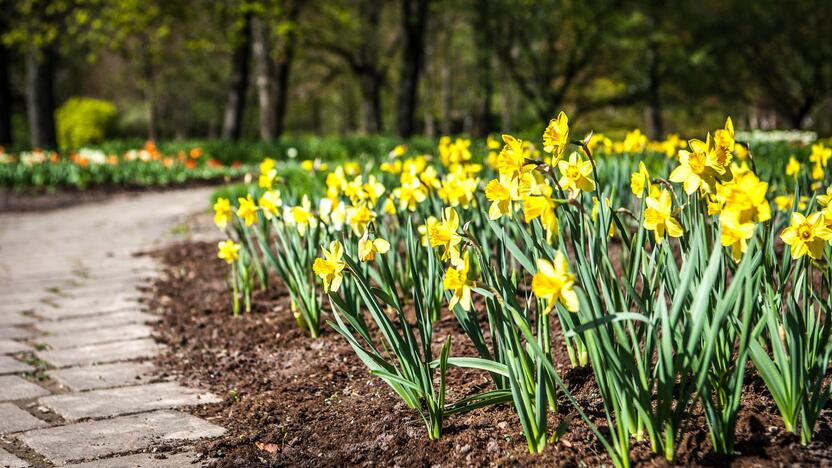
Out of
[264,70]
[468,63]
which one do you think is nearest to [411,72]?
[264,70]

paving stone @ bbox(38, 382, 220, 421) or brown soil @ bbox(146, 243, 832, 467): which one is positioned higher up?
brown soil @ bbox(146, 243, 832, 467)

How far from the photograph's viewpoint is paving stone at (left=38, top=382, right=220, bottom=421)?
241 centimetres

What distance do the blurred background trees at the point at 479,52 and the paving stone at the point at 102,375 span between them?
10.3m

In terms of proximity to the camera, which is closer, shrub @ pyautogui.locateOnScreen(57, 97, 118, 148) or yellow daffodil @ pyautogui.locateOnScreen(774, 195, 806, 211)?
yellow daffodil @ pyautogui.locateOnScreen(774, 195, 806, 211)

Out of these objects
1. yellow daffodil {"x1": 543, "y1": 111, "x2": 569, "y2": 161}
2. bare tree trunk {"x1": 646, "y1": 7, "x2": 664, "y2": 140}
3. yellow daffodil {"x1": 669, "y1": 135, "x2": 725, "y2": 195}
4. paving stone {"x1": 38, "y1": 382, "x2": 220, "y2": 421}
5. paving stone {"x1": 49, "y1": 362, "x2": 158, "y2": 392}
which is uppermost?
bare tree trunk {"x1": 646, "y1": 7, "x2": 664, "y2": 140}

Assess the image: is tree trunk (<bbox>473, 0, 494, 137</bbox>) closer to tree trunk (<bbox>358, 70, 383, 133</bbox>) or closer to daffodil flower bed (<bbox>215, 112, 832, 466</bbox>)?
tree trunk (<bbox>358, 70, 383, 133</bbox>)

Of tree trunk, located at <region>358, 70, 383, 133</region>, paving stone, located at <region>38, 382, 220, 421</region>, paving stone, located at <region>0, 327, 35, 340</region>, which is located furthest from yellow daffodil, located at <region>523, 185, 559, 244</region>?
tree trunk, located at <region>358, 70, 383, 133</region>

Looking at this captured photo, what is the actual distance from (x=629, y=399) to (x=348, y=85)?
31663 millimetres

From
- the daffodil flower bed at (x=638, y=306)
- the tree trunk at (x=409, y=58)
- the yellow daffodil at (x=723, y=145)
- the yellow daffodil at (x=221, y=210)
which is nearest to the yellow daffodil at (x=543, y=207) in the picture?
the daffodil flower bed at (x=638, y=306)

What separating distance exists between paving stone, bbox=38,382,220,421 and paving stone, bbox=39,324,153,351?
69 centimetres

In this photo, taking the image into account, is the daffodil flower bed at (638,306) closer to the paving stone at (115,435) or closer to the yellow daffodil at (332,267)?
the yellow daffodil at (332,267)

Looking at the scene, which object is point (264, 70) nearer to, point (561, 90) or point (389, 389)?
point (561, 90)

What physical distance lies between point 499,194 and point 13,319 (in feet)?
9.80

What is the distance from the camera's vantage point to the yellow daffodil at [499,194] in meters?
1.76
